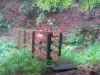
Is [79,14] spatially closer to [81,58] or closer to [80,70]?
[81,58]

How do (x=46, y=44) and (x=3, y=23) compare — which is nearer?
(x=46, y=44)

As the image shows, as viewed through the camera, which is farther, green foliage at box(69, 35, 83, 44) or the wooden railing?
green foliage at box(69, 35, 83, 44)

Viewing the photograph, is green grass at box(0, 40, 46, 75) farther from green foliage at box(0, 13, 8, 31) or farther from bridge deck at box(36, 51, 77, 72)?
green foliage at box(0, 13, 8, 31)

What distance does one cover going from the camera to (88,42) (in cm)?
1312

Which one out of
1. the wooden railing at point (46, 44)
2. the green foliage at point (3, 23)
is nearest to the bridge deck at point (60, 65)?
the wooden railing at point (46, 44)

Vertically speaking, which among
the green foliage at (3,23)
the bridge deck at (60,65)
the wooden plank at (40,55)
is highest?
the green foliage at (3,23)

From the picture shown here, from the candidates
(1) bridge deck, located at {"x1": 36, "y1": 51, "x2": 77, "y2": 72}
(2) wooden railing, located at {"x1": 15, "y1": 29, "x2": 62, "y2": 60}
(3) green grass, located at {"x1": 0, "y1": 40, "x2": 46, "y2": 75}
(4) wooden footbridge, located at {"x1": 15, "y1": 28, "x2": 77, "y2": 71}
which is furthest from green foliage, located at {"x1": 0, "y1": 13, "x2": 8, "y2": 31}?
(3) green grass, located at {"x1": 0, "y1": 40, "x2": 46, "y2": 75}

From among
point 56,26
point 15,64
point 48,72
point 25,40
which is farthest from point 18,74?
point 56,26

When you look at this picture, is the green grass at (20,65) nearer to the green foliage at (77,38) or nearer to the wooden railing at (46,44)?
the wooden railing at (46,44)

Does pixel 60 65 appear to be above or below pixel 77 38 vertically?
below

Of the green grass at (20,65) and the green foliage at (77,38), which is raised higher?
the green foliage at (77,38)

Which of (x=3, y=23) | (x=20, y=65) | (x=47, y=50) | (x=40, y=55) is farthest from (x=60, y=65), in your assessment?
(x=3, y=23)

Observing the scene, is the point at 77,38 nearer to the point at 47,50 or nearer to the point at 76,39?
the point at 76,39

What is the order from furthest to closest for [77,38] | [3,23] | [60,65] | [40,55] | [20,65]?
[3,23] → [77,38] → [40,55] → [60,65] → [20,65]
